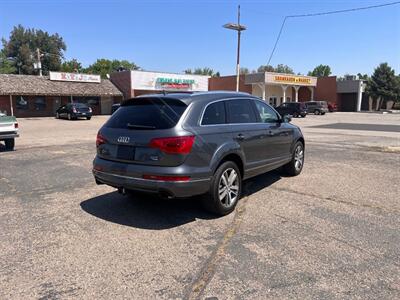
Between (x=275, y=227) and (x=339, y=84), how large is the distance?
180ft

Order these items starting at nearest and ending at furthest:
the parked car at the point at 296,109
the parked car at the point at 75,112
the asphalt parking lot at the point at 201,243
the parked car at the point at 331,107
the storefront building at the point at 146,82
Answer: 1. the asphalt parking lot at the point at 201,243
2. the parked car at the point at 75,112
3. the parked car at the point at 296,109
4. the storefront building at the point at 146,82
5. the parked car at the point at 331,107

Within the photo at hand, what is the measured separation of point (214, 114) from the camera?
5422mm

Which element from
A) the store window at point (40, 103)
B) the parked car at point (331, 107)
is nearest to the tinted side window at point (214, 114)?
the store window at point (40, 103)

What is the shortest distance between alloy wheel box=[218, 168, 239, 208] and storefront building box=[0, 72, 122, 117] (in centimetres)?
3355

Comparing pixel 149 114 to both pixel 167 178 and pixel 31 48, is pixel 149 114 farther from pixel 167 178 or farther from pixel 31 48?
pixel 31 48

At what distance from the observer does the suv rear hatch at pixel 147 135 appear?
473cm

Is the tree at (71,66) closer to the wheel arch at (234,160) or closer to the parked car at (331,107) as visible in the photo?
the parked car at (331,107)

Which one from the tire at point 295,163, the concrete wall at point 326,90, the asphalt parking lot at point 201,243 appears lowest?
the asphalt parking lot at point 201,243

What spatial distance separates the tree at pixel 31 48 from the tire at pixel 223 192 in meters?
83.2

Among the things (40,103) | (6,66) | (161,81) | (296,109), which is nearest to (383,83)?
(296,109)

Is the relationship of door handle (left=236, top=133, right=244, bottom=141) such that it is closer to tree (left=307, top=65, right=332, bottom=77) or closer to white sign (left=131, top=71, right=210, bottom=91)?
white sign (left=131, top=71, right=210, bottom=91)

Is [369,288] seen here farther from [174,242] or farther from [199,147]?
[199,147]

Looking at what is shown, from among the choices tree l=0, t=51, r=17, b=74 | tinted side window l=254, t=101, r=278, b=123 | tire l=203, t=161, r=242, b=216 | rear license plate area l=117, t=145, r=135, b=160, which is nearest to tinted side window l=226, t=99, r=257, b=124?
tinted side window l=254, t=101, r=278, b=123

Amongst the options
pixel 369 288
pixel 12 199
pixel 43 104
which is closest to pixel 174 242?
pixel 369 288
